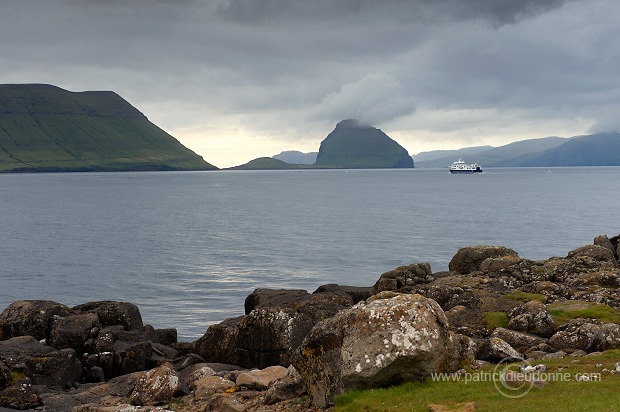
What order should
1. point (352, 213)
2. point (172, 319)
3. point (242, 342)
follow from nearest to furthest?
point (242, 342) < point (172, 319) < point (352, 213)

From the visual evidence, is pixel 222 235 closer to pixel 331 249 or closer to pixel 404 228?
pixel 331 249

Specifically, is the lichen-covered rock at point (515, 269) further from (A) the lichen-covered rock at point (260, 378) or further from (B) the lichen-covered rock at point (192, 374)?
(B) the lichen-covered rock at point (192, 374)

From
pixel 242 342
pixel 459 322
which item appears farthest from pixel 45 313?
pixel 459 322

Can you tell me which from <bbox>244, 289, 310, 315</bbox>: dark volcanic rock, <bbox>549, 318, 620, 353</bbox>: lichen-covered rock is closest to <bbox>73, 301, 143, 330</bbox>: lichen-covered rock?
<bbox>244, 289, 310, 315</bbox>: dark volcanic rock

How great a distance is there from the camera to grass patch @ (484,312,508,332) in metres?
35.2

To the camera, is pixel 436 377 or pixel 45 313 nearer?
pixel 436 377

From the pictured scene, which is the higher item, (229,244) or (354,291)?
(354,291)

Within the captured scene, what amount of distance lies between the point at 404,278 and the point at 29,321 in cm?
2673

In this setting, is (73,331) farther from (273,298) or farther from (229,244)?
(229,244)

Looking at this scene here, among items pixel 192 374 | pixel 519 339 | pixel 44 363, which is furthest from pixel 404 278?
pixel 44 363

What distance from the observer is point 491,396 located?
63.1ft

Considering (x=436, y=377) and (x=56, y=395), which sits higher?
(x=436, y=377)

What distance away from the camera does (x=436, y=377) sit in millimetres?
21266

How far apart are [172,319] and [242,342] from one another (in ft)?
75.2
